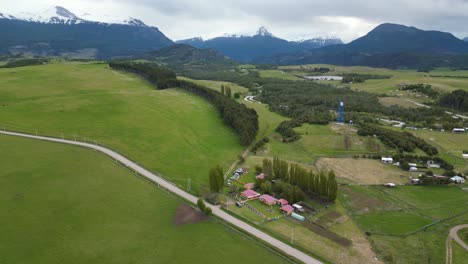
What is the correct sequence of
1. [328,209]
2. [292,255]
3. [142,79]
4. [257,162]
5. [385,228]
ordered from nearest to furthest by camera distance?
[292,255] < [385,228] < [328,209] < [257,162] < [142,79]

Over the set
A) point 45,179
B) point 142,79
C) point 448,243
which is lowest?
point 448,243

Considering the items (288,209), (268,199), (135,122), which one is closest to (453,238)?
(288,209)

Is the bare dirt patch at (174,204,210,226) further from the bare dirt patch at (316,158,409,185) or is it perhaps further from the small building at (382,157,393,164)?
the small building at (382,157,393,164)

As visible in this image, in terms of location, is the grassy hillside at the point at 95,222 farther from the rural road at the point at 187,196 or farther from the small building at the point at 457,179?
the small building at the point at 457,179

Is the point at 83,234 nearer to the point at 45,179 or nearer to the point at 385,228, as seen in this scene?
the point at 45,179

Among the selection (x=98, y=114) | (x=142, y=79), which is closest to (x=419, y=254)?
(x=98, y=114)

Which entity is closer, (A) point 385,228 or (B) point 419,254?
(B) point 419,254

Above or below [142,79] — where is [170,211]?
below

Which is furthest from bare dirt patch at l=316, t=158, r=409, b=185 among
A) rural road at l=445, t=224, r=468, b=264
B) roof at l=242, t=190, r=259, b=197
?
roof at l=242, t=190, r=259, b=197
